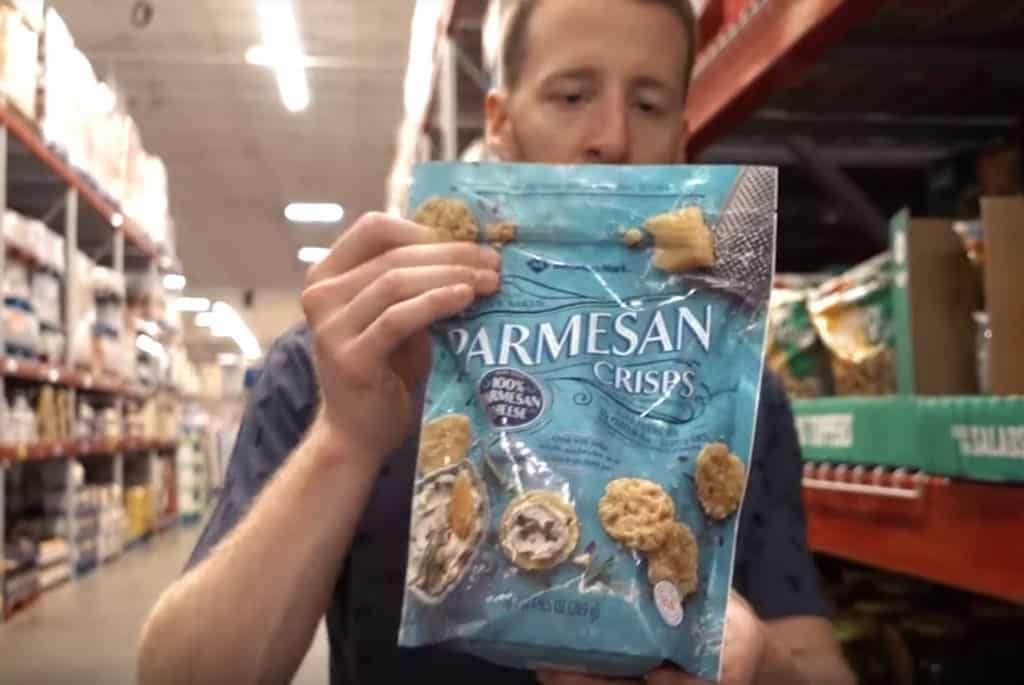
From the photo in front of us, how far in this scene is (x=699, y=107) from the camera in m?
1.76

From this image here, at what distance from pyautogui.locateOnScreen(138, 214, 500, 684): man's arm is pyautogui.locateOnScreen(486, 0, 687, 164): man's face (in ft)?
0.63

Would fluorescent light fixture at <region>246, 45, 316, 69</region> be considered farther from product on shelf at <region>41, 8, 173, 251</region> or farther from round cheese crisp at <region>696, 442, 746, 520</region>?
round cheese crisp at <region>696, 442, 746, 520</region>

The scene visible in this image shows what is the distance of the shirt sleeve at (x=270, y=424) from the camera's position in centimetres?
80

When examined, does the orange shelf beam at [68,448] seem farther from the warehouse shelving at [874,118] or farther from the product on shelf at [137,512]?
the warehouse shelving at [874,118]

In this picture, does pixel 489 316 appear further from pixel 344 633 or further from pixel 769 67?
pixel 769 67

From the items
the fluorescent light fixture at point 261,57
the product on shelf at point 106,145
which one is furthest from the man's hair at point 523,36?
the product on shelf at point 106,145

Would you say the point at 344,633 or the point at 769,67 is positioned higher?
the point at 769,67

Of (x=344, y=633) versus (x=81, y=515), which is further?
(x=81, y=515)

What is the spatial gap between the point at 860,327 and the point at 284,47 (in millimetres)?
890

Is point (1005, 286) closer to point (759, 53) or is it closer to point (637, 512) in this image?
point (759, 53)

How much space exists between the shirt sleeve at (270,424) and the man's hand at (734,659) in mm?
273

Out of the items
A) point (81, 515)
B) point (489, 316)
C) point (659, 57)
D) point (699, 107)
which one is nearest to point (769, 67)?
point (699, 107)

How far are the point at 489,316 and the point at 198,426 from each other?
32.4 feet

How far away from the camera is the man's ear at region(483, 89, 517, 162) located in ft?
2.90
